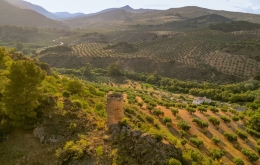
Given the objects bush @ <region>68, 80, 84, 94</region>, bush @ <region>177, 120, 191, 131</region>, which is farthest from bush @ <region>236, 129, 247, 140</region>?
bush @ <region>68, 80, 84, 94</region>

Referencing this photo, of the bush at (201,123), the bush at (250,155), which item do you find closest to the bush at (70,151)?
the bush at (250,155)

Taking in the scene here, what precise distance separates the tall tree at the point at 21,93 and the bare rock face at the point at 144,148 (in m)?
6.63

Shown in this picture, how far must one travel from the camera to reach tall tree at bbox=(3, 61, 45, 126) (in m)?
17.7

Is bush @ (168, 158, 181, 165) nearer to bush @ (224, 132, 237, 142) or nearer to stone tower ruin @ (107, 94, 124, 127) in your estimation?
stone tower ruin @ (107, 94, 124, 127)

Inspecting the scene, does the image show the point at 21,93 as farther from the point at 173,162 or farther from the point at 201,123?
the point at 201,123

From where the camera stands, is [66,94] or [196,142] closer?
[196,142]

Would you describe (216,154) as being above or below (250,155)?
above

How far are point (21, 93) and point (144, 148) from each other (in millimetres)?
9574

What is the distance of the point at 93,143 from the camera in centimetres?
1673

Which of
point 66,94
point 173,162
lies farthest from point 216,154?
point 66,94

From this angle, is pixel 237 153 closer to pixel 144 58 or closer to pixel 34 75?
pixel 34 75

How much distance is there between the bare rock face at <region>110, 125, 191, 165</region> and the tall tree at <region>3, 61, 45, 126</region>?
21.8ft

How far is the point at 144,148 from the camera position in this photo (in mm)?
15727

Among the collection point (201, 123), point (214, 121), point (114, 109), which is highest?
point (114, 109)
